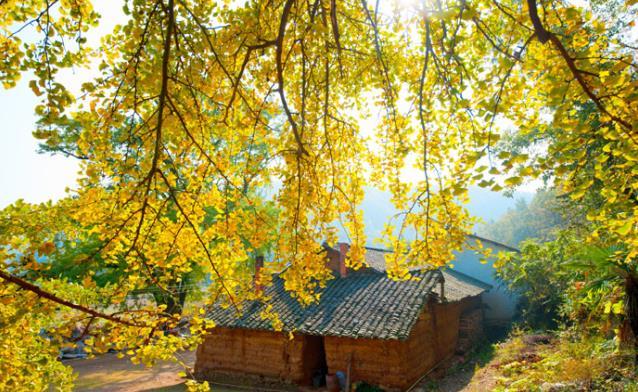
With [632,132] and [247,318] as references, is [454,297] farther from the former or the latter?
[632,132]

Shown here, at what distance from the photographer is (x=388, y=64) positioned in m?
4.76

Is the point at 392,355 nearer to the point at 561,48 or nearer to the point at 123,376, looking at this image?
the point at 561,48

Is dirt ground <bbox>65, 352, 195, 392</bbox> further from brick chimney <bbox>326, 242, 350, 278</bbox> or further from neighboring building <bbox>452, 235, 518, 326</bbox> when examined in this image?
neighboring building <bbox>452, 235, 518, 326</bbox>

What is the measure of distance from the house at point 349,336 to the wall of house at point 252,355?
32 millimetres

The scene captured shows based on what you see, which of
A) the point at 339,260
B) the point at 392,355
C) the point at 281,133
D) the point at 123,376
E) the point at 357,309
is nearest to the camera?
the point at 281,133

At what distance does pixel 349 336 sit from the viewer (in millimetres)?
12164

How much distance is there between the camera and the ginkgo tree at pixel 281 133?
262cm

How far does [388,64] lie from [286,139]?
5.09ft

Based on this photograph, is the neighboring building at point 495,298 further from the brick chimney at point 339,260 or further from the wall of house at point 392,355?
the wall of house at point 392,355

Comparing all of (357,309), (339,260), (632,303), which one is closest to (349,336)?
(357,309)

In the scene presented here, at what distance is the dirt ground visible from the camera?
1617 centimetres

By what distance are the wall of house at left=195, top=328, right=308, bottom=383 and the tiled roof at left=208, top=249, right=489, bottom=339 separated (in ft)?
2.03

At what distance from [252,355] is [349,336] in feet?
14.4

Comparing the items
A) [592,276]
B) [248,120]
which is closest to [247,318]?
[592,276]
